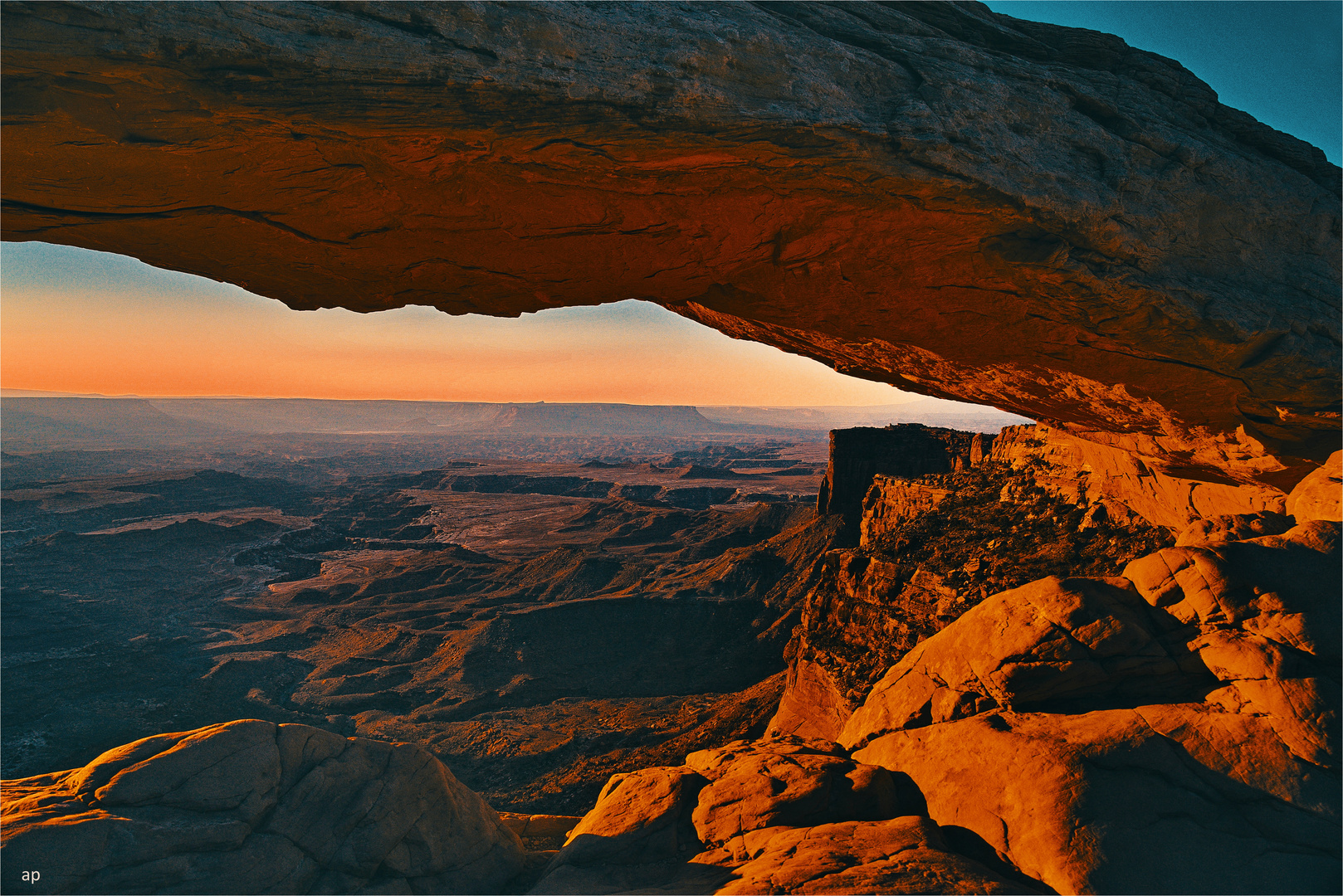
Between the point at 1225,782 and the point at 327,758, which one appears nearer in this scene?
the point at 1225,782

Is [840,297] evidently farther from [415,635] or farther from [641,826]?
[415,635]

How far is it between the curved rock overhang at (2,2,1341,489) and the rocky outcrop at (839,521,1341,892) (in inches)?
134

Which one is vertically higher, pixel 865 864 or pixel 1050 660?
pixel 1050 660

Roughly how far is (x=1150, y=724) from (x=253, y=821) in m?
9.64

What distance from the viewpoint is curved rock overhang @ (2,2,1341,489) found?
5.00 metres

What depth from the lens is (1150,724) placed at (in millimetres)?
6309

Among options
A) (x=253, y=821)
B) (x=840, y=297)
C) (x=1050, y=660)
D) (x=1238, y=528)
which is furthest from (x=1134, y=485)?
(x=253, y=821)

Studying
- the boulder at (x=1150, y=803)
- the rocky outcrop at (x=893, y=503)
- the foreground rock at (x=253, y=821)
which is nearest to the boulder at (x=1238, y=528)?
the boulder at (x=1150, y=803)

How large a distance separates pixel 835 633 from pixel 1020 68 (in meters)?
14.9

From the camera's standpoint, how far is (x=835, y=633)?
17797mm

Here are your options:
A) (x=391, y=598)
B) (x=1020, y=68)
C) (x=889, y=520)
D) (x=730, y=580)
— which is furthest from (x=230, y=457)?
(x=1020, y=68)

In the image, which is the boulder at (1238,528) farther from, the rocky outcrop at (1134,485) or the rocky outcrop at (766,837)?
the rocky outcrop at (766,837)

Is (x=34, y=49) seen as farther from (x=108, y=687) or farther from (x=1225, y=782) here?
(x=108, y=687)

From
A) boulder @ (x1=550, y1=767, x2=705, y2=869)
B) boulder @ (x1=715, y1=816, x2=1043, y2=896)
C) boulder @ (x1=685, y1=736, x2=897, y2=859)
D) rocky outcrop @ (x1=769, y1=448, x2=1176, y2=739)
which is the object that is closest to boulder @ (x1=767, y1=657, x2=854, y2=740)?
rocky outcrop @ (x1=769, y1=448, x2=1176, y2=739)
